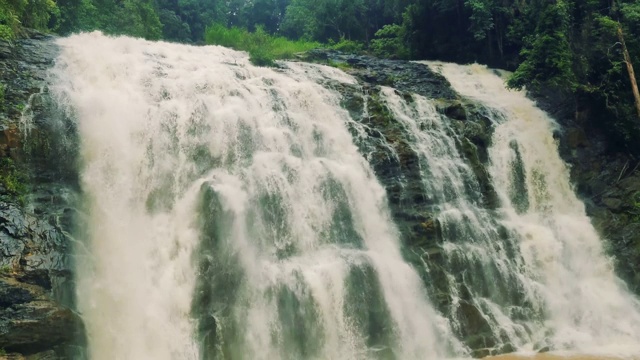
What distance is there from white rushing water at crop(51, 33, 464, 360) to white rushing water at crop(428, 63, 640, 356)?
3.64 m

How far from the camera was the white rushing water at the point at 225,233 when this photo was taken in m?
10.4

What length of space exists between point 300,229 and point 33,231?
5.75m

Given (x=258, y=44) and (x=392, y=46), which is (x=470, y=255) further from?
(x=392, y=46)

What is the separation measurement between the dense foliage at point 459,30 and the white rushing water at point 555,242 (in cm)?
207

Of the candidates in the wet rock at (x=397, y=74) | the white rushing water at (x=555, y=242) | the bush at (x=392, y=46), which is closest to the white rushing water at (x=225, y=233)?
the white rushing water at (x=555, y=242)

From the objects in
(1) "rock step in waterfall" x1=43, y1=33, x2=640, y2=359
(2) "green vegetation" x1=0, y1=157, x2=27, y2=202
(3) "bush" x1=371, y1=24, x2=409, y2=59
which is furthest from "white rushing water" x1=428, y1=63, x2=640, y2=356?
(2) "green vegetation" x1=0, y1=157, x2=27, y2=202

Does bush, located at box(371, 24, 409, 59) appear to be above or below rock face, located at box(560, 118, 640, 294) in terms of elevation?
above

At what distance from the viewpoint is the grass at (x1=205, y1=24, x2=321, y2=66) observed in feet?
70.3

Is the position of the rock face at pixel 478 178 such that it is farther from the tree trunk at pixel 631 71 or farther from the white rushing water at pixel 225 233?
the tree trunk at pixel 631 71

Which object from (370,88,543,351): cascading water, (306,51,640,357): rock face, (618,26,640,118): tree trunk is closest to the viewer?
(370,88,543,351): cascading water

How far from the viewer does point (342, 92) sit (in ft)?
58.0

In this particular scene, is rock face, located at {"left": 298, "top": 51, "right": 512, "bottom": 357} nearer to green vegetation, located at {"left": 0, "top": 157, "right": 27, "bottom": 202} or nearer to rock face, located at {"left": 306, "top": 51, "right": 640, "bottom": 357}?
rock face, located at {"left": 306, "top": 51, "right": 640, "bottom": 357}

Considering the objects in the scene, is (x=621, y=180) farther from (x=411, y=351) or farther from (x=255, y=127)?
(x=255, y=127)

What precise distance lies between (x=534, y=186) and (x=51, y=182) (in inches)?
562
